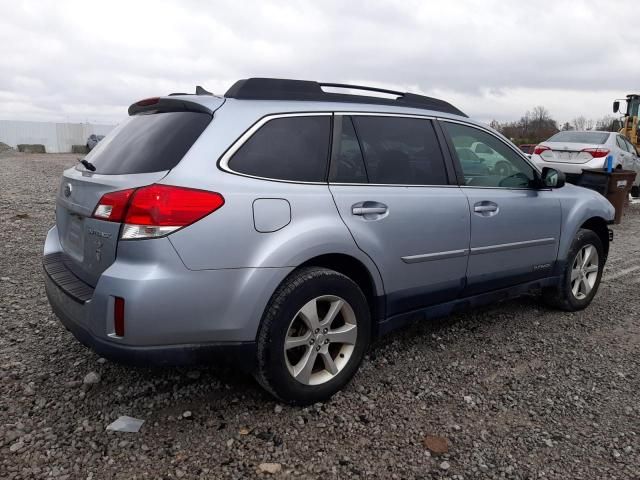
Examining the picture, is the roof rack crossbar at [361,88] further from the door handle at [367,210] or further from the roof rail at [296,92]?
the door handle at [367,210]

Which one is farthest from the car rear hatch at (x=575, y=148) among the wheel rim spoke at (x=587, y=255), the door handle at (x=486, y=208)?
the door handle at (x=486, y=208)

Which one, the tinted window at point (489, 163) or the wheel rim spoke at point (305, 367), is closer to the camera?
the wheel rim spoke at point (305, 367)

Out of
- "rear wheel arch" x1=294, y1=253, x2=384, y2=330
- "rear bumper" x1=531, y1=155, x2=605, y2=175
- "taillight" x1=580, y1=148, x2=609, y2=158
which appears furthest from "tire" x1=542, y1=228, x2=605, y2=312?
"taillight" x1=580, y1=148, x2=609, y2=158

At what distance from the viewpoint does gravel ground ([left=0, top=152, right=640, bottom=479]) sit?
2.50 meters

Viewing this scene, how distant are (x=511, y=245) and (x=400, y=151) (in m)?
1.22

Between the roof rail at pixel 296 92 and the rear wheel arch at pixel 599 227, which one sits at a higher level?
the roof rail at pixel 296 92

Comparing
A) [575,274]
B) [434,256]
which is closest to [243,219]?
[434,256]

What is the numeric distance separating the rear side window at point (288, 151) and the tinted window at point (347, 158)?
7 centimetres

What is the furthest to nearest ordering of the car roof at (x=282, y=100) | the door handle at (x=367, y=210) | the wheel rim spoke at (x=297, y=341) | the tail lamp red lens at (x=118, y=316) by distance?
the door handle at (x=367, y=210) → the car roof at (x=282, y=100) → the wheel rim spoke at (x=297, y=341) → the tail lamp red lens at (x=118, y=316)

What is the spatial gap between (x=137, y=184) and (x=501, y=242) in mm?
2578

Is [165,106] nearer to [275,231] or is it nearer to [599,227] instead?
[275,231]

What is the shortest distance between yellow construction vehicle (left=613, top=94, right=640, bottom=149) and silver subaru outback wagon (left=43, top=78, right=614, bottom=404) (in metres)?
19.3

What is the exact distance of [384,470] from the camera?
8.14ft

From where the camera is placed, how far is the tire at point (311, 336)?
107 inches
